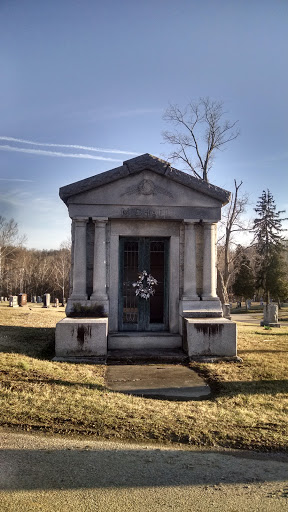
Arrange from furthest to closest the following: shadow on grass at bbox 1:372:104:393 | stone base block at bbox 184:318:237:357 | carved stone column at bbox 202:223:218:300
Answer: carved stone column at bbox 202:223:218:300, stone base block at bbox 184:318:237:357, shadow on grass at bbox 1:372:104:393

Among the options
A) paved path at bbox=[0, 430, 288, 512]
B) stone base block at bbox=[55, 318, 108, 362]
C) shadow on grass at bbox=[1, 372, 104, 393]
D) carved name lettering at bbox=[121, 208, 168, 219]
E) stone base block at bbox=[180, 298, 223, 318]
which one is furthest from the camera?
carved name lettering at bbox=[121, 208, 168, 219]

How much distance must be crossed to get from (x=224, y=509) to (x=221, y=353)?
5.03 meters

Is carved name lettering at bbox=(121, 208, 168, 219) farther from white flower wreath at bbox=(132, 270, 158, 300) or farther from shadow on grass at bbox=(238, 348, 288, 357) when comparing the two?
shadow on grass at bbox=(238, 348, 288, 357)

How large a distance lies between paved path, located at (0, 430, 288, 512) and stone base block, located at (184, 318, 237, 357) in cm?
397

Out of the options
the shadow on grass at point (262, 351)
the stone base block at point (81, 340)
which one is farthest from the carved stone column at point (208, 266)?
the stone base block at point (81, 340)

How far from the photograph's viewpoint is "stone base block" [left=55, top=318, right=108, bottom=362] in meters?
7.30

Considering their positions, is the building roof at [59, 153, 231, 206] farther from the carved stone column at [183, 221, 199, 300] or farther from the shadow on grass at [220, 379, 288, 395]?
the shadow on grass at [220, 379, 288, 395]

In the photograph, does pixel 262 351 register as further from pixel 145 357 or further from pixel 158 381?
pixel 158 381

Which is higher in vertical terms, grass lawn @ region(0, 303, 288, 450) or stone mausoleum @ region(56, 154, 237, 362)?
stone mausoleum @ region(56, 154, 237, 362)

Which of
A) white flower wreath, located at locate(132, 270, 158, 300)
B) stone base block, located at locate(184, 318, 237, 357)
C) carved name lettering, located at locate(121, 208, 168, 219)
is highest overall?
carved name lettering, located at locate(121, 208, 168, 219)

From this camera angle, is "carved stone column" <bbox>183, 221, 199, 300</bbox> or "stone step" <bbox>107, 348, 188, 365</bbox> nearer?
"stone step" <bbox>107, 348, 188, 365</bbox>

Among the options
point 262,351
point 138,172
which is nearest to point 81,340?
point 138,172

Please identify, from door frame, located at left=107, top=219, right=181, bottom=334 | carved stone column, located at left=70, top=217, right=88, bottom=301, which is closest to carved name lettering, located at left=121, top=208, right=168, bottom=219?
door frame, located at left=107, top=219, right=181, bottom=334

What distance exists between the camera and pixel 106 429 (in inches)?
153
